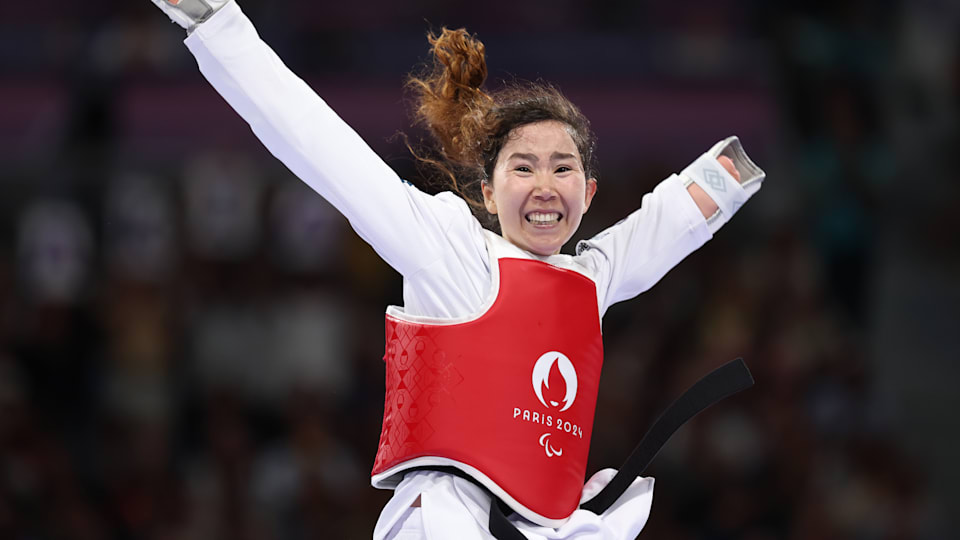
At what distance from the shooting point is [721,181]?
9.62ft

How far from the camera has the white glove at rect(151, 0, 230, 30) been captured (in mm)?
2406

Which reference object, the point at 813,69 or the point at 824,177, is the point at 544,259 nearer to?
the point at 824,177

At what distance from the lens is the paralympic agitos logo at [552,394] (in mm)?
2473

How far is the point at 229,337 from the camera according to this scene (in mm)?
5512

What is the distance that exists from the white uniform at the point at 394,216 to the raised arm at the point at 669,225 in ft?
0.94

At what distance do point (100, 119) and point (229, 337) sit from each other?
130cm

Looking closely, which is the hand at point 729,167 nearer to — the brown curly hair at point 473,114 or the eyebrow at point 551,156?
the brown curly hair at point 473,114

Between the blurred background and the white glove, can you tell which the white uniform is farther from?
the blurred background

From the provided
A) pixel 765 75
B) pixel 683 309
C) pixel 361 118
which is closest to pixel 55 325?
pixel 361 118

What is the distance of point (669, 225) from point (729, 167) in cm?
27

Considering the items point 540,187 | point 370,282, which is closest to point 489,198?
point 540,187

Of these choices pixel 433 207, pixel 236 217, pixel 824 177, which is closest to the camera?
pixel 433 207

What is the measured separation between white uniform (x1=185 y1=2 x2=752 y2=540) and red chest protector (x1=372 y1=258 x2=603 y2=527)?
5 cm

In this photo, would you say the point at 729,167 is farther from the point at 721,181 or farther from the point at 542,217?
the point at 542,217
